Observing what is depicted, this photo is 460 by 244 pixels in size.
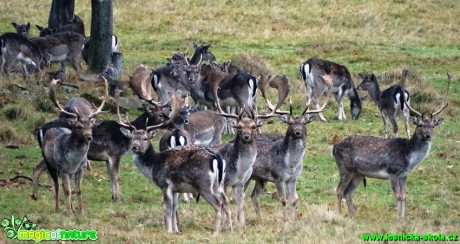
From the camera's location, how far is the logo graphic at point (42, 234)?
11.0 m

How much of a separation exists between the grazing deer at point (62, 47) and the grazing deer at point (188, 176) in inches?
371

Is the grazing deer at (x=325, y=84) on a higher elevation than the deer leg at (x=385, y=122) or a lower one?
higher

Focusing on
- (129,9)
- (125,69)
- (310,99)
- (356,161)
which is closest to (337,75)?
(310,99)

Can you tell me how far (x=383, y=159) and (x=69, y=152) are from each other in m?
3.75

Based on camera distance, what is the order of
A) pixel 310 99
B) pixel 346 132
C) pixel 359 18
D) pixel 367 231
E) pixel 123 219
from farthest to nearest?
pixel 359 18 < pixel 310 99 < pixel 346 132 < pixel 123 219 < pixel 367 231

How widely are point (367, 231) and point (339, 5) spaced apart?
21967mm

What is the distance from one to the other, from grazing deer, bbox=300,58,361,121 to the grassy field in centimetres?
31

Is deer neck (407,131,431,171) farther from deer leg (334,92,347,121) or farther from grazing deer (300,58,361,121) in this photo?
grazing deer (300,58,361,121)

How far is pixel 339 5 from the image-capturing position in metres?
33.0

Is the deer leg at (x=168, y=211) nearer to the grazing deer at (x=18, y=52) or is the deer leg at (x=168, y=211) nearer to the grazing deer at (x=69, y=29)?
the grazing deer at (x=18, y=52)

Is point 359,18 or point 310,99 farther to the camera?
point 359,18

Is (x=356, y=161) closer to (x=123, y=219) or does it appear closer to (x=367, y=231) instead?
(x=367, y=231)

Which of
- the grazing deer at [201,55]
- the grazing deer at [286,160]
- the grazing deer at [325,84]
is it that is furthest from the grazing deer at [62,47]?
the grazing deer at [286,160]

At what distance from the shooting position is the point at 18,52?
20078 mm
